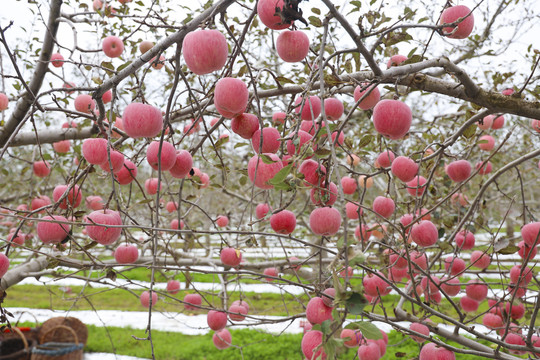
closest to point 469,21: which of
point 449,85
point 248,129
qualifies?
point 449,85

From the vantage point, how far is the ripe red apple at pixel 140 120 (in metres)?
1.05

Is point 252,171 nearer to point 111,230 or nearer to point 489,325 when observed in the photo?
point 111,230

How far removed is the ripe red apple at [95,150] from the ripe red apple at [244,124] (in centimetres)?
41

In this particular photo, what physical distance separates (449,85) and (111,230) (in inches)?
46.9

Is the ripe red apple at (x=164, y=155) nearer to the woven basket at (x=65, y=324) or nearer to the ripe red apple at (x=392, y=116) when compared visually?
the ripe red apple at (x=392, y=116)

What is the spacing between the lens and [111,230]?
121 centimetres

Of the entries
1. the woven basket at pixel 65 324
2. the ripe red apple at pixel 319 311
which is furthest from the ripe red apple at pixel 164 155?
the woven basket at pixel 65 324

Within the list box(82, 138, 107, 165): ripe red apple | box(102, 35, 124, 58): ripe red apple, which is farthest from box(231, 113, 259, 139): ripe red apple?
box(102, 35, 124, 58): ripe red apple

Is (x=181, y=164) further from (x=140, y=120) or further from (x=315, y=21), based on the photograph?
(x=315, y=21)

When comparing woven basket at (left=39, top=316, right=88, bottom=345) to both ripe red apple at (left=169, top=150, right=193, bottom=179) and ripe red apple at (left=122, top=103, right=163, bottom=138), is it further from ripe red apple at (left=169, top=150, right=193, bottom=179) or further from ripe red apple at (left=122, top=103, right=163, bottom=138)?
ripe red apple at (left=122, top=103, right=163, bottom=138)

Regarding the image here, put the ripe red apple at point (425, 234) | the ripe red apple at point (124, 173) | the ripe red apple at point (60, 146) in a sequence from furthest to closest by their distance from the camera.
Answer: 1. the ripe red apple at point (60, 146)
2. the ripe red apple at point (425, 234)
3. the ripe red apple at point (124, 173)

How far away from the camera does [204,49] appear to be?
930 mm

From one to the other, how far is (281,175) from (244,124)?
381 millimetres

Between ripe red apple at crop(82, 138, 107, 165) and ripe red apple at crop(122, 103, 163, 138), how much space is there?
5.5 inches
